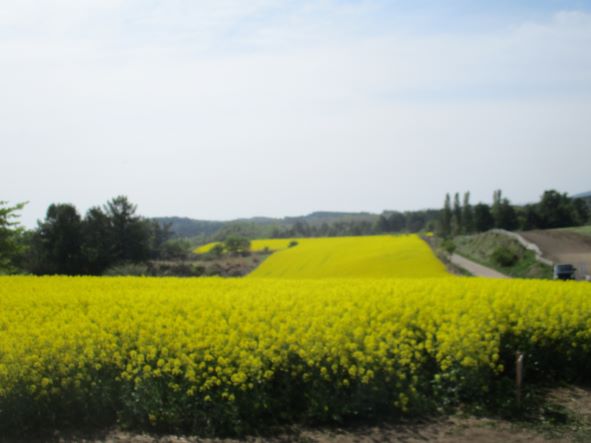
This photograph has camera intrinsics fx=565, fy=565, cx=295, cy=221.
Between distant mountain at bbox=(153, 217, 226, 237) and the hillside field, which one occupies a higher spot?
distant mountain at bbox=(153, 217, 226, 237)

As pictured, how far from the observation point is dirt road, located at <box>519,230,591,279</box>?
34.5 metres

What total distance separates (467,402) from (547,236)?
4745cm

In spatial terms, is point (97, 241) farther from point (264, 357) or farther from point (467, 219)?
point (467, 219)

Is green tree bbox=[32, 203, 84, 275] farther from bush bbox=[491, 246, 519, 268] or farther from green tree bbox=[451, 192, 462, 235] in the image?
green tree bbox=[451, 192, 462, 235]

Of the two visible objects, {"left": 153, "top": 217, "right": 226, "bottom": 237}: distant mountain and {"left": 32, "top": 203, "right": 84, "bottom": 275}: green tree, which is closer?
{"left": 32, "top": 203, "right": 84, "bottom": 275}: green tree

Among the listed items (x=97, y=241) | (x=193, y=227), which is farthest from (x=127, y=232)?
(x=193, y=227)

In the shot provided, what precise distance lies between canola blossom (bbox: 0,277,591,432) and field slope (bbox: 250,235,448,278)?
72.9ft

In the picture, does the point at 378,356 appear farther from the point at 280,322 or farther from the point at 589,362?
the point at 589,362

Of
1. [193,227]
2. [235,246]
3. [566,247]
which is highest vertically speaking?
[193,227]

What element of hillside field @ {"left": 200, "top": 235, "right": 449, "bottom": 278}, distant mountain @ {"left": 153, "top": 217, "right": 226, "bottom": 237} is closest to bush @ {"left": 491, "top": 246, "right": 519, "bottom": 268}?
hillside field @ {"left": 200, "top": 235, "right": 449, "bottom": 278}

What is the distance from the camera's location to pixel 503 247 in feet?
136

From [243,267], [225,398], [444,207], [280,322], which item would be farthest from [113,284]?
[444,207]

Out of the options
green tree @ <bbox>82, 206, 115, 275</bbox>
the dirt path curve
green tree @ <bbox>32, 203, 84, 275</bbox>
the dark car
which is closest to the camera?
the dark car

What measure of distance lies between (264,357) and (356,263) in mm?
32098
